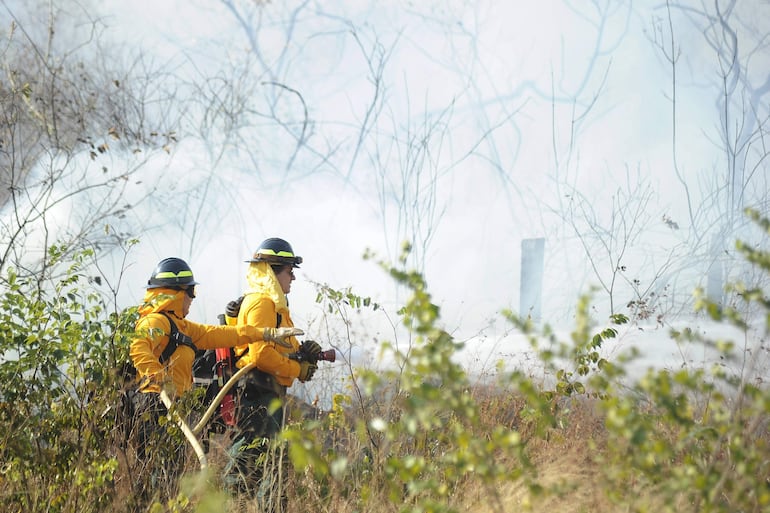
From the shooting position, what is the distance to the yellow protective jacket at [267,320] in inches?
198

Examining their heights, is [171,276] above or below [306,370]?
above

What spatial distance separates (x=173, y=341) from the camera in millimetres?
4789

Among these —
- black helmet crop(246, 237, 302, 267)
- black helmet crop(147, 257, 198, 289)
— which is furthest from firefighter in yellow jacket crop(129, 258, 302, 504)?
black helmet crop(246, 237, 302, 267)

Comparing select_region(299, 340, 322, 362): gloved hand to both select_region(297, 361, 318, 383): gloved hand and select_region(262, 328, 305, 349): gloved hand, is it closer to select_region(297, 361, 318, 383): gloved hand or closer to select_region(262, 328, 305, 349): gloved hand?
select_region(297, 361, 318, 383): gloved hand

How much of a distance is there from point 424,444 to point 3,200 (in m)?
8.18

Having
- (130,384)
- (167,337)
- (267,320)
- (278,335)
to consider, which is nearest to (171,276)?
(167,337)

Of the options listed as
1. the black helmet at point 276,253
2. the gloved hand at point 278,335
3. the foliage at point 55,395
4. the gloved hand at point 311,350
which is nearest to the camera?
Answer: the foliage at point 55,395

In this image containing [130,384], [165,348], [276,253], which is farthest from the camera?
[276,253]

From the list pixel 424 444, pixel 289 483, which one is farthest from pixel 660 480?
pixel 289 483

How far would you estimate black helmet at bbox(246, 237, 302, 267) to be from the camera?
17.9 feet

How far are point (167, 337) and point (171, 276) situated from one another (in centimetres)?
46

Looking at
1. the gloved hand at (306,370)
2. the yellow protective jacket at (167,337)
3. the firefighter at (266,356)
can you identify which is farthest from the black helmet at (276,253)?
the gloved hand at (306,370)

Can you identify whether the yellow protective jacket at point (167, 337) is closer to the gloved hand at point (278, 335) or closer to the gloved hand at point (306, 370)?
the gloved hand at point (278, 335)

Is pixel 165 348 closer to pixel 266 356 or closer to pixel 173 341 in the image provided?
pixel 173 341
